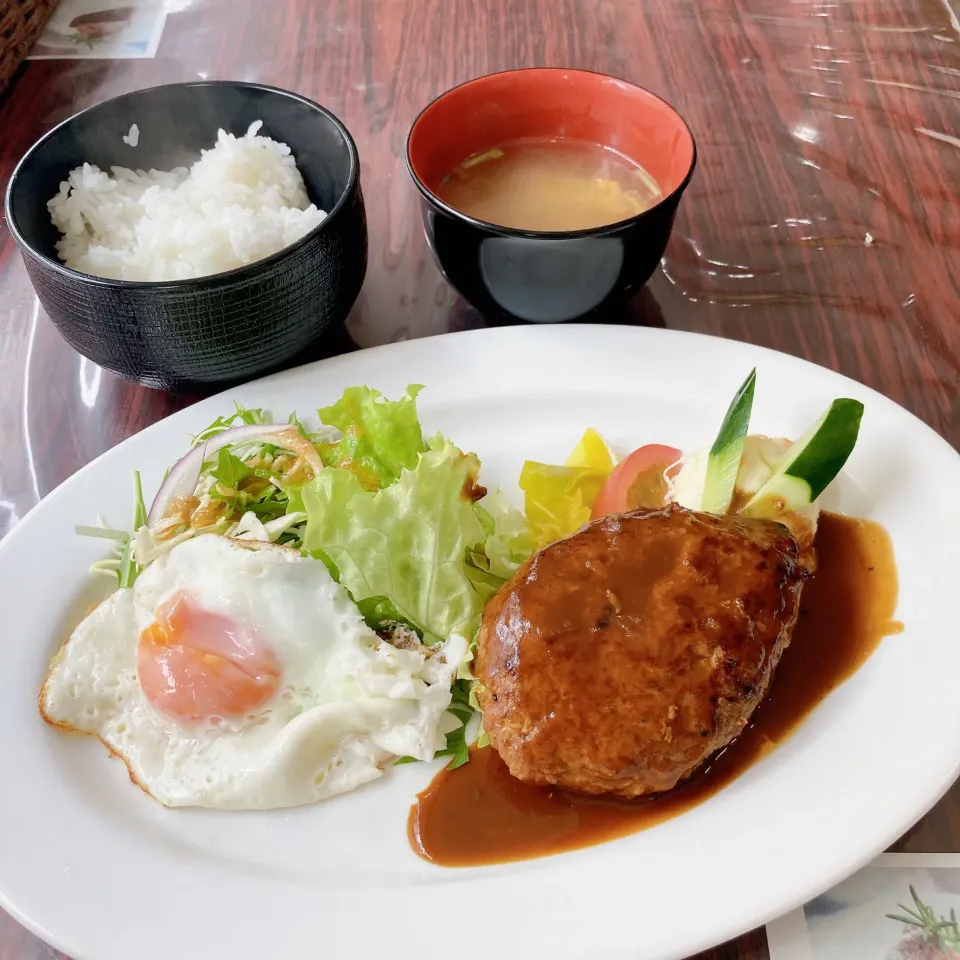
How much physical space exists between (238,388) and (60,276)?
46 centimetres

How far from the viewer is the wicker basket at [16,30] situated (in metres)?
3.13

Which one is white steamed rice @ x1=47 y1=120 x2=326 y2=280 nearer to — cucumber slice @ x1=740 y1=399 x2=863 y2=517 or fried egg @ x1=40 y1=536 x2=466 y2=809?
fried egg @ x1=40 y1=536 x2=466 y2=809

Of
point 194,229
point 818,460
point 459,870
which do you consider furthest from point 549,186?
point 459,870

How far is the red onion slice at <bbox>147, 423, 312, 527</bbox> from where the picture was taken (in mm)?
1913

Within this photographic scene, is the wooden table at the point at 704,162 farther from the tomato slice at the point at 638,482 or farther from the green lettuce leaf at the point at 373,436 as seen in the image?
the tomato slice at the point at 638,482

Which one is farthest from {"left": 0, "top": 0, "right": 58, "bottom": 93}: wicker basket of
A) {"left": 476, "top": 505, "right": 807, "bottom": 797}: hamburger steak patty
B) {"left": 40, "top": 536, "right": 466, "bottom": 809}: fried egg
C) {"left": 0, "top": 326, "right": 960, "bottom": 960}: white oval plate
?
{"left": 476, "top": 505, "right": 807, "bottom": 797}: hamburger steak patty

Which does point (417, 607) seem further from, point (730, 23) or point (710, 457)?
point (730, 23)

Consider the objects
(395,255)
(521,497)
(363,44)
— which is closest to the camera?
(521,497)

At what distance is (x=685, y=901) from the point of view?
133 centimetres

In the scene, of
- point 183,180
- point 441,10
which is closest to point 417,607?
point 183,180

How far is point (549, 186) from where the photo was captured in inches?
90.0

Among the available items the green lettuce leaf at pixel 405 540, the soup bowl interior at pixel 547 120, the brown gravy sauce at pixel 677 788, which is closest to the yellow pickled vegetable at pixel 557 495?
the green lettuce leaf at pixel 405 540

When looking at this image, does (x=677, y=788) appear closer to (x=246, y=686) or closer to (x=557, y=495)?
(x=557, y=495)

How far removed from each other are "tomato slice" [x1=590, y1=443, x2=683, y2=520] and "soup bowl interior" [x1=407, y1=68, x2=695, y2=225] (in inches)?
28.4
